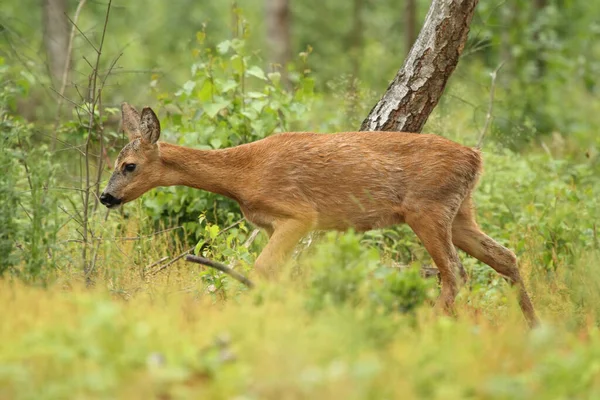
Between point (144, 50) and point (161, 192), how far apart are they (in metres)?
22.3

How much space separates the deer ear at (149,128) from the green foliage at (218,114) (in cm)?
145

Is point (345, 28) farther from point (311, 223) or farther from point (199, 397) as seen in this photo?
point (199, 397)

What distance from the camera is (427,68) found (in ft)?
29.2

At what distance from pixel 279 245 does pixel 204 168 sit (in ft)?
3.12

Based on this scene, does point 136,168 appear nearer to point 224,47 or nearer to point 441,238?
point 224,47

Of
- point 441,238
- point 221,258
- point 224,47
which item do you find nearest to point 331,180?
point 441,238

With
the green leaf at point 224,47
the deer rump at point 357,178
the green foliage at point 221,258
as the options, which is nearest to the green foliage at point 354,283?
the green foliage at point 221,258

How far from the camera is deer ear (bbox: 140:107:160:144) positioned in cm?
836

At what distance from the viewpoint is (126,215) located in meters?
10.3

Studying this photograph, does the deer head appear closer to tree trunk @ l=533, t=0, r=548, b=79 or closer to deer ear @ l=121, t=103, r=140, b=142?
deer ear @ l=121, t=103, r=140, b=142

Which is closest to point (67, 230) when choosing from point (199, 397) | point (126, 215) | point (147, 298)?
point (126, 215)

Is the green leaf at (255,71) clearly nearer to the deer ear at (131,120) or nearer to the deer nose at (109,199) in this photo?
the deer ear at (131,120)

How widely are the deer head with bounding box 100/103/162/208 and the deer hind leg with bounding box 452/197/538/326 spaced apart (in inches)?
104

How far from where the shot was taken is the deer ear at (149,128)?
8359 mm
